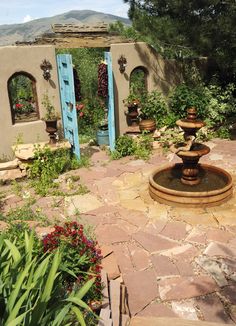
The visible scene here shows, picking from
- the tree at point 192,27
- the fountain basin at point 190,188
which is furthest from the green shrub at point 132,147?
the tree at point 192,27

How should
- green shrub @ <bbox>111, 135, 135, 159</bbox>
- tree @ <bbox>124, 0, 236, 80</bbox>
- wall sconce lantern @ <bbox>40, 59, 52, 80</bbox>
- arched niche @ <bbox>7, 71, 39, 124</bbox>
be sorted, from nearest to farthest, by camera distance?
wall sconce lantern @ <bbox>40, 59, 52, 80</bbox>, tree @ <bbox>124, 0, 236, 80</bbox>, green shrub @ <bbox>111, 135, 135, 159</bbox>, arched niche @ <bbox>7, 71, 39, 124</bbox>

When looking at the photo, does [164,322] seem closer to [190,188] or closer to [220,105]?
[190,188]

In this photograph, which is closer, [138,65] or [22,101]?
[138,65]

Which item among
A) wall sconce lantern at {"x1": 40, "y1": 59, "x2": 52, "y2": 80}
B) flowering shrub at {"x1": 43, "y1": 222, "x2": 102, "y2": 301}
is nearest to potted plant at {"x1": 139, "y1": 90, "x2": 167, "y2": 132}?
wall sconce lantern at {"x1": 40, "y1": 59, "x2": 52, "y2": 80}

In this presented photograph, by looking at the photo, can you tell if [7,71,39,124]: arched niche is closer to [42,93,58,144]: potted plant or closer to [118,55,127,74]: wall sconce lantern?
[42,93,58,144]: potted plant

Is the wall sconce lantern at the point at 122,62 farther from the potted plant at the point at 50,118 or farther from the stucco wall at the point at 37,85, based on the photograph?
the potted plant at the point at 50,118

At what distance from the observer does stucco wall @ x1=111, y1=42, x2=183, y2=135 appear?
9391 millimetres

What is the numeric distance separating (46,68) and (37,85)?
18.2 inches

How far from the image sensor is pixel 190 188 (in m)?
6.38

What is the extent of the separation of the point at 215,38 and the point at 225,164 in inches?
126

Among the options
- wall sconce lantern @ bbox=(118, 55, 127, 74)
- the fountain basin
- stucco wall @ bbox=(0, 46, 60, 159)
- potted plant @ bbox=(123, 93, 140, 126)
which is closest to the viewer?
the fountain basin

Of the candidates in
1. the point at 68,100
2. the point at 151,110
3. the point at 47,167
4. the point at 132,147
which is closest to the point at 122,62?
the point at 151,110

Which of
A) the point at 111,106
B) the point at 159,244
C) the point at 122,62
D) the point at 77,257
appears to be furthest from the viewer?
the point at 122,62

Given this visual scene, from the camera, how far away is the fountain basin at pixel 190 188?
232 inches
